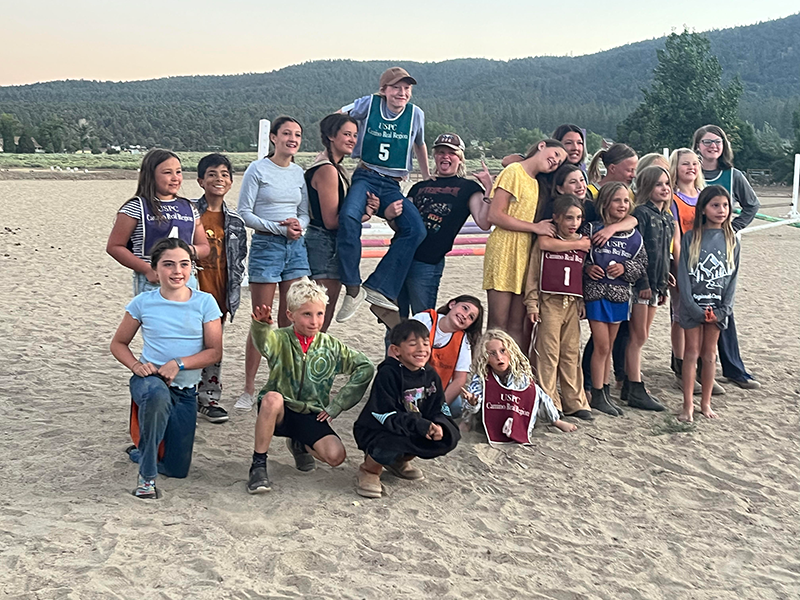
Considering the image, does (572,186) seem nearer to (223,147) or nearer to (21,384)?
(21,384)

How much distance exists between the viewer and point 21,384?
574 cm

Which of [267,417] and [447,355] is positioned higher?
[447,355]

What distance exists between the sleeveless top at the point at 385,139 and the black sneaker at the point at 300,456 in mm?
1877

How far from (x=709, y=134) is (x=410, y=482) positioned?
11.5 ft

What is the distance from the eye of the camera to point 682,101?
46562 millimetres

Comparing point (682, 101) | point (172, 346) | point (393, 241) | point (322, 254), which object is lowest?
point (172, 346)

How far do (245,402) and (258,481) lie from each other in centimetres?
139


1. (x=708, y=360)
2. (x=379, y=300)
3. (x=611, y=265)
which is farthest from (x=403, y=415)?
(x=708, y=360)

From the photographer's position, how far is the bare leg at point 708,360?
5152 millimetres

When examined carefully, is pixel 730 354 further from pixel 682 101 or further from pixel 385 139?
pixel 682 101

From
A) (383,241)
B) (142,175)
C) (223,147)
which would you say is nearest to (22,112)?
(223,147)

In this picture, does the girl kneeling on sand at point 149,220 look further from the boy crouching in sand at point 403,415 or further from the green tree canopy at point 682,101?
the green tree canopy at point 682,101

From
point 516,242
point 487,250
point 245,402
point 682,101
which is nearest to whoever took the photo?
point 516,242

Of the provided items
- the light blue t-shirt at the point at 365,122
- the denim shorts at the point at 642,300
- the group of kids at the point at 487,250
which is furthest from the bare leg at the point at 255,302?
the denim shorts at the point at 642,300
